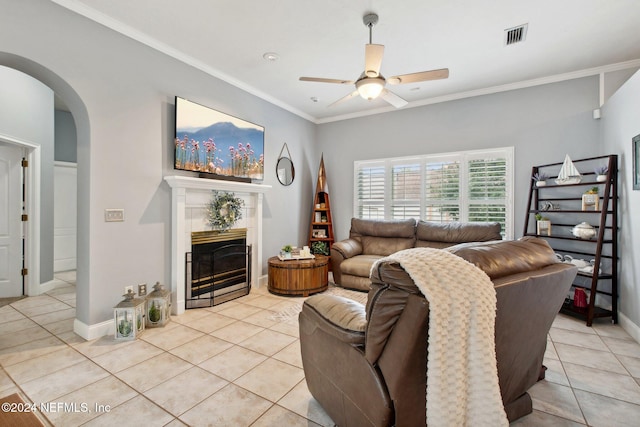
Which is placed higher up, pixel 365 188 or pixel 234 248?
pixel 365 188

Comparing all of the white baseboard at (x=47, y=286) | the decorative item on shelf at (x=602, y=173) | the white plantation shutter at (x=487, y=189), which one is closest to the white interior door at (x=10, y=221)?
the white baseboard at (x=47, y=286)

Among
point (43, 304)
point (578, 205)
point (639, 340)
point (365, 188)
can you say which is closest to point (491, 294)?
point (639, 340)

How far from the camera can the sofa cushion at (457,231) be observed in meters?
4.18

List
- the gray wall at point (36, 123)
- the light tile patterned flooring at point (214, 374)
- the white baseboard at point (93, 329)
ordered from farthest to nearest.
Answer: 1. the gray wall at point (36, 123)
2. the white baseboard at point (93, 329)
3. the light tile patterned flooring at point (214, 374)

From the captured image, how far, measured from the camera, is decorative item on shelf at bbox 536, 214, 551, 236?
12.6 feet

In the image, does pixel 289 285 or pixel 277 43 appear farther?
pixel 289 285

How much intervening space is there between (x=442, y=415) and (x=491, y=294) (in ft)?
1.62

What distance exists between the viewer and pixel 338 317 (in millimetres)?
1544

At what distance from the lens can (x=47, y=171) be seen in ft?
14.7

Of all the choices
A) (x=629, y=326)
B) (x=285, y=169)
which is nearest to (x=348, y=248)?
(x=285, y=169)

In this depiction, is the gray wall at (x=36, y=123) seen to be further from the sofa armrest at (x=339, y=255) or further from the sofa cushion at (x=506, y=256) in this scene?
the sofa cushion at (x=506, y=256)

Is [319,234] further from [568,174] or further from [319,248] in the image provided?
[568,174]

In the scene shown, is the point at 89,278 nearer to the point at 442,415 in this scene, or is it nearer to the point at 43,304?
the point at 43,304

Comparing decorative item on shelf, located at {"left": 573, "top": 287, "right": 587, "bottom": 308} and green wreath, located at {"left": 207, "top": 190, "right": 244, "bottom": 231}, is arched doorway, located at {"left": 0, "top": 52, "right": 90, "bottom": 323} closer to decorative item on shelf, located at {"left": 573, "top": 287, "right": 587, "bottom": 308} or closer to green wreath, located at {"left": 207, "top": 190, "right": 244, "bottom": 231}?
green wreath, located at {"left": 207, "top": 190, "right": 244, "bottom": 231}
